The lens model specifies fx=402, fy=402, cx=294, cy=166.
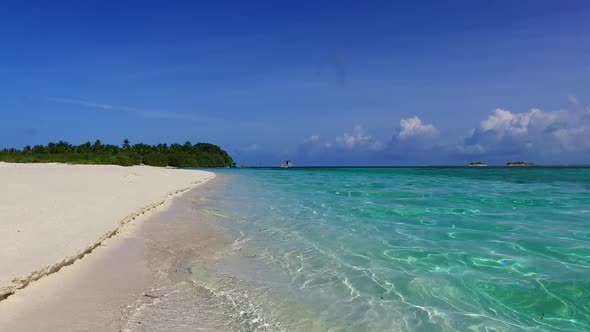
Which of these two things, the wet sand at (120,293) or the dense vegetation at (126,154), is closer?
the wet sand at (120,293)

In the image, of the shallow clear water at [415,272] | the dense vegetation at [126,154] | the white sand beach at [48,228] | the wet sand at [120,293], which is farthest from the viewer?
the dense vegetation at [126,154]

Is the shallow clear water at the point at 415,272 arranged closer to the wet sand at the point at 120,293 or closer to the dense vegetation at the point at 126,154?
the wet sand at the point at 120,293

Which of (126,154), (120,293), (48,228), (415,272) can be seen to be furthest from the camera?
(126,154)

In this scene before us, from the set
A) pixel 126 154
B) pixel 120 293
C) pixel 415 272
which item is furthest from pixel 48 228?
pixel 126 154

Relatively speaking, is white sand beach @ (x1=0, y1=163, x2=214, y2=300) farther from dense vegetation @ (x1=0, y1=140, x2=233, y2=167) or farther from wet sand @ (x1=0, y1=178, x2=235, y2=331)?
dense vegetation @ (x1=0, y1=140, x2=233, y2=167)

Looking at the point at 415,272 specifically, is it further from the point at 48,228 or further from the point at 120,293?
the point at 48,228

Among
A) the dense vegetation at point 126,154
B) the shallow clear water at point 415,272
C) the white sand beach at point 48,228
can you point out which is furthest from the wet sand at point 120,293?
the dense vegetation at point 126,154

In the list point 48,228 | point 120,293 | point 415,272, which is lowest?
point 415,272

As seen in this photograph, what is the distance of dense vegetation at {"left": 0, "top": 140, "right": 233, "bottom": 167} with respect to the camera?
233 feet

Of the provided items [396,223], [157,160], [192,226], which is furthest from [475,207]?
[157,160]

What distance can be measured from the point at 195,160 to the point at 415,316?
151 metres

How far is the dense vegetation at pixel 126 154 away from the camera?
71.1 metres

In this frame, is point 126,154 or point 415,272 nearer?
point 415,272

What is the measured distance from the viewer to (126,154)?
9594 cm
